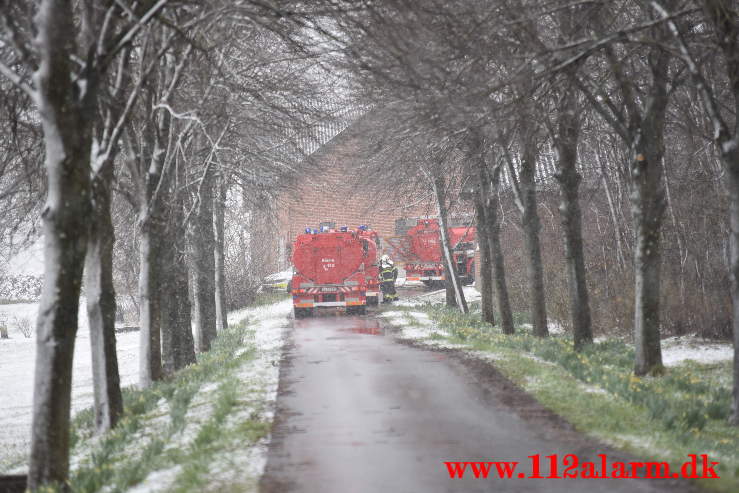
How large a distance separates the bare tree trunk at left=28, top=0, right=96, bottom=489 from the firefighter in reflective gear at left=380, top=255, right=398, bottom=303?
24798 mm

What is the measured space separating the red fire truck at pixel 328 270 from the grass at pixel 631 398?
1141 cm

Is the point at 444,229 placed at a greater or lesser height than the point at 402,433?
greater

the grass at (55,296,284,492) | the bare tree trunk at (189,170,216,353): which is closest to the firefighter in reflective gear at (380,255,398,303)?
the bare tree trunk at (189,170,216,353)

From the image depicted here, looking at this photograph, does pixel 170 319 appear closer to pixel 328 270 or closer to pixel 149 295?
pixel 149 295

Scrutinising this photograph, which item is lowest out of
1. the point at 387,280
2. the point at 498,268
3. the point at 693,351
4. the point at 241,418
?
the point at 693,351

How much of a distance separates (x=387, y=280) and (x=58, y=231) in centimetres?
2520

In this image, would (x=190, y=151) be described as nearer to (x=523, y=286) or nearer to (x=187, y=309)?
(x=187, y=309)

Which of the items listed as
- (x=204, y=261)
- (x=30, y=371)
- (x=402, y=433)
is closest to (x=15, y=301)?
(x=30, y=371)

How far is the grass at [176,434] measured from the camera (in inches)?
260

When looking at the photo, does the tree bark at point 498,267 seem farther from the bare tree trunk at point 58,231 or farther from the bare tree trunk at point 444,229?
the bare tree trunk at point 58,231

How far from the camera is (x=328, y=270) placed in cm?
2605

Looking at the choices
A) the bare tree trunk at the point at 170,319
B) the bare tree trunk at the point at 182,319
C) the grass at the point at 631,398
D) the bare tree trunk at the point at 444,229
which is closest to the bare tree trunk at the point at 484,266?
the bare tree trunk at the point at 444,229

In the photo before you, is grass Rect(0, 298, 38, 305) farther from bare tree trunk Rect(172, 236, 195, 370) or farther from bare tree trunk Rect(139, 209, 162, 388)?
bare tree trunk Rect(139, 209, 162, 388)

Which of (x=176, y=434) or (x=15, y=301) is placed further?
(x=15, y=301)
